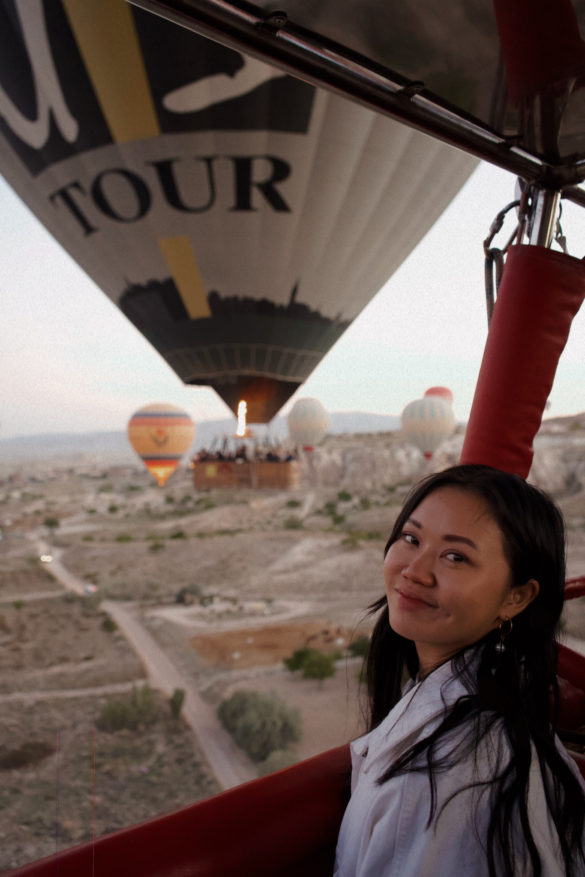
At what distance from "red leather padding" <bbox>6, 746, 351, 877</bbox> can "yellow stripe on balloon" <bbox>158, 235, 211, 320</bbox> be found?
6.10 m

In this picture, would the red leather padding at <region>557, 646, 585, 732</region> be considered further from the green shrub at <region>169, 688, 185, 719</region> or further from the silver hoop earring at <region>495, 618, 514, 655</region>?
the green shrub at <region>169, 688, 185, 719</region>

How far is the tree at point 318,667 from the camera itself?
568 inches

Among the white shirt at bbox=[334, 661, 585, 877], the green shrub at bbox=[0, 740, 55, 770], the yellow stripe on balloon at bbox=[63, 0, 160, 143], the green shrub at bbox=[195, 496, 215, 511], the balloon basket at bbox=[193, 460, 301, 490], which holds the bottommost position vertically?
the green shrub at bbox=[0, 740, 55, 770]

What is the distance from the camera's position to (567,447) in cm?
3328

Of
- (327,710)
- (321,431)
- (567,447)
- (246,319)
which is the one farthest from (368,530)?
(246,319)

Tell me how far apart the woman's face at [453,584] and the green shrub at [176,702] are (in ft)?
44.3

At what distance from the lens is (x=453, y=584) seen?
0.76 meters

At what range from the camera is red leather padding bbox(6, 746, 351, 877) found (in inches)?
29.5

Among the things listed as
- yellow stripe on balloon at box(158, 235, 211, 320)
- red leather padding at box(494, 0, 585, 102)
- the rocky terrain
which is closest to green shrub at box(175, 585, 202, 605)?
the rocky terrain

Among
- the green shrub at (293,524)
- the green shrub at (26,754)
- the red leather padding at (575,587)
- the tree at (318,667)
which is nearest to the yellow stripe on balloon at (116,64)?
the red leather padding at (575,587)

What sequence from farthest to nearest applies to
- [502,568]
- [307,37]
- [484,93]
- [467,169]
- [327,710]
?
[327,710]
[467,169]
[484,93]
[307,37]
[502,568]

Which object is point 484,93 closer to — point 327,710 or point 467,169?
point 467,169

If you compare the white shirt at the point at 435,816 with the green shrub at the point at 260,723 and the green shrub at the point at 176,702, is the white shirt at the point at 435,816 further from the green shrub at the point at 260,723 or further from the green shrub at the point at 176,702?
the green shrub at the point at 176,702

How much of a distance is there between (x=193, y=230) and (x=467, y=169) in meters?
3.02
